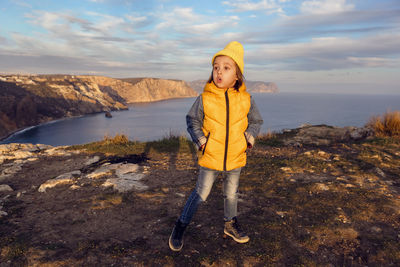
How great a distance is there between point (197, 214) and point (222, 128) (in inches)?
65.8

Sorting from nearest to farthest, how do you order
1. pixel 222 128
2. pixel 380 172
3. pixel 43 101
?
pixel 222 128 < pixel 380 172 < pixel 43 101

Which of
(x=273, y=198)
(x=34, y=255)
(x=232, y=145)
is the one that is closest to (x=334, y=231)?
(x=273, y=198)

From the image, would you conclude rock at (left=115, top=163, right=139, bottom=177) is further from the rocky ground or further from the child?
the child

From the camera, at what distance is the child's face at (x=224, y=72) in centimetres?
241

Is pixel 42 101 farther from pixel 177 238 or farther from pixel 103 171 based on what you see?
pixel 177 238

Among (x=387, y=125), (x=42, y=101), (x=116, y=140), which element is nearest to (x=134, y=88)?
(x=42, y=101)

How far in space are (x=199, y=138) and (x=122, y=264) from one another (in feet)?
4.79

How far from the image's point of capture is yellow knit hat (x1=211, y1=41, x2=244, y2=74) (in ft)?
7.77

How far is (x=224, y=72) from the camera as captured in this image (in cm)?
241

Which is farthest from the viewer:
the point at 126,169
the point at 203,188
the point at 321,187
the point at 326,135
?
the point at 326,135

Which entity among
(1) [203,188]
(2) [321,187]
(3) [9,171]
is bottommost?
(3) [9,171]

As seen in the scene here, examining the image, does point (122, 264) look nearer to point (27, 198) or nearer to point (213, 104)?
point (213, 104)

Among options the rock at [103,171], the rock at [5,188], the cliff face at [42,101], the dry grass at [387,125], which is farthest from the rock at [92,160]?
the cliff face at [42,101]

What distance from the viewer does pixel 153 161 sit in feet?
20.9
